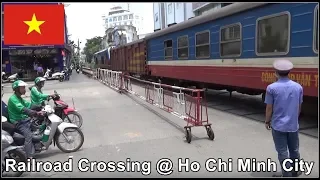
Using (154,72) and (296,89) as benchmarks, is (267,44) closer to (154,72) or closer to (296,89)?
(296,89)

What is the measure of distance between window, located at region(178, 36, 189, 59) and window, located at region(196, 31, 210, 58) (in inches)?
34.9

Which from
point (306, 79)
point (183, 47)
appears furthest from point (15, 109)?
point (183, 47)

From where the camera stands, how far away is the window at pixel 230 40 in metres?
9.67

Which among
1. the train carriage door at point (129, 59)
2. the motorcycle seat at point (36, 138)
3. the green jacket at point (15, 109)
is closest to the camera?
the green jacket at point (15, 109)

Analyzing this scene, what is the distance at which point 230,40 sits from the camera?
10.1 metres

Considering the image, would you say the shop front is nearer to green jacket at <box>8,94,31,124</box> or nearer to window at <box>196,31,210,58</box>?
window at <box>196,31,210,58</box>

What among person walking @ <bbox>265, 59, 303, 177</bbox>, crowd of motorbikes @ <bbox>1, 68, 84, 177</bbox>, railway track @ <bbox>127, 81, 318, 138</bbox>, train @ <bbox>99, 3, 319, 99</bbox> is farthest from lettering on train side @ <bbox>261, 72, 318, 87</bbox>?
crowd of motorbikes @ <bbox>1, 68, 84, 177</bbox>

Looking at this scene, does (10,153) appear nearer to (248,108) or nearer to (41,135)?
(41,135)

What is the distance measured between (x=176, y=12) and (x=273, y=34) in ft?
127

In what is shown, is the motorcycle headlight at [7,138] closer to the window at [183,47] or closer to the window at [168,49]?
the window at [183,47]

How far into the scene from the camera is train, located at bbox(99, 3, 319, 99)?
7250mm

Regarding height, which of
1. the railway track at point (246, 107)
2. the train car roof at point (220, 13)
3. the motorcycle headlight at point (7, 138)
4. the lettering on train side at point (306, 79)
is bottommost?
the railway track at point (246, 107)

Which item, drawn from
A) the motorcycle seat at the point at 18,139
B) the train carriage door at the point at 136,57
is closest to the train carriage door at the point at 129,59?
the train carriage door at the point at 136,57

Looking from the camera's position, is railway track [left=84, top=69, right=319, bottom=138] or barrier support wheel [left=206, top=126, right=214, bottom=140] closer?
barrier support wheel [left=206, top=126, right=214, bottom=140]
